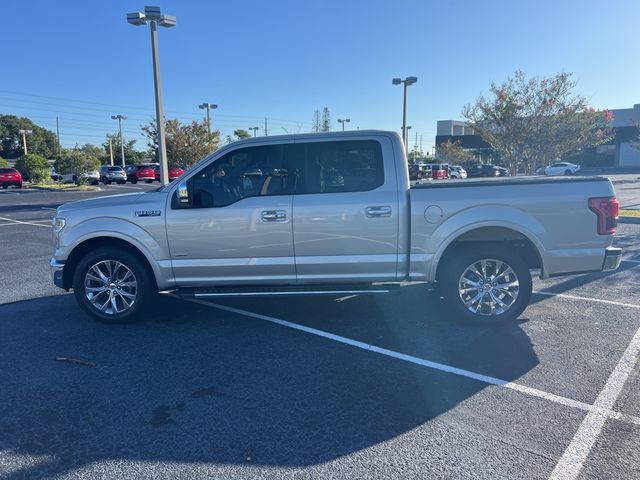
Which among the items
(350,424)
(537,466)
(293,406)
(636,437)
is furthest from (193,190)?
(636,437)

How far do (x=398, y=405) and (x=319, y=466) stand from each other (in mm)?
932

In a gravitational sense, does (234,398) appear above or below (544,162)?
below

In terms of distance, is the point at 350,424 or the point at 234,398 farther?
the point at 234,398

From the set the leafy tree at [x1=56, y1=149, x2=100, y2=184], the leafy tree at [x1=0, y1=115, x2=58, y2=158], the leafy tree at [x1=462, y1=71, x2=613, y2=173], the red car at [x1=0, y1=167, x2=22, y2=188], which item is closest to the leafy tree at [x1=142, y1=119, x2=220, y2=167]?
the leafy tree at [x1=56, y1=149, x2=100, y2=184]

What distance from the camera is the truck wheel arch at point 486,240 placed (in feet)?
16.7

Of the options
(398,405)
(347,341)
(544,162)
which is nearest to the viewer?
(398,405)

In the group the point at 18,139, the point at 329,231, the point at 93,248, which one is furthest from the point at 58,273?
the point at 18,139

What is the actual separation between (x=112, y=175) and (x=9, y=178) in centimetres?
764

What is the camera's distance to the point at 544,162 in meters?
15.1

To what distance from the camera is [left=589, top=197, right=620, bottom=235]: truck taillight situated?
16.2ft

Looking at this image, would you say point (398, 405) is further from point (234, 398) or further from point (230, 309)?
point (230, 309)

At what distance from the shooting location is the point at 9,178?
36.2 m

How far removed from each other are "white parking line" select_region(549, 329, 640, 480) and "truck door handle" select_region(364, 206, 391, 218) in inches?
A: 96.8

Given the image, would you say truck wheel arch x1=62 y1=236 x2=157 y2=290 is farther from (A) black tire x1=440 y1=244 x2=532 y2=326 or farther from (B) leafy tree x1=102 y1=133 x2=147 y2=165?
(B) leafy tree x1=102 y1=133 x2=147 y2=165
